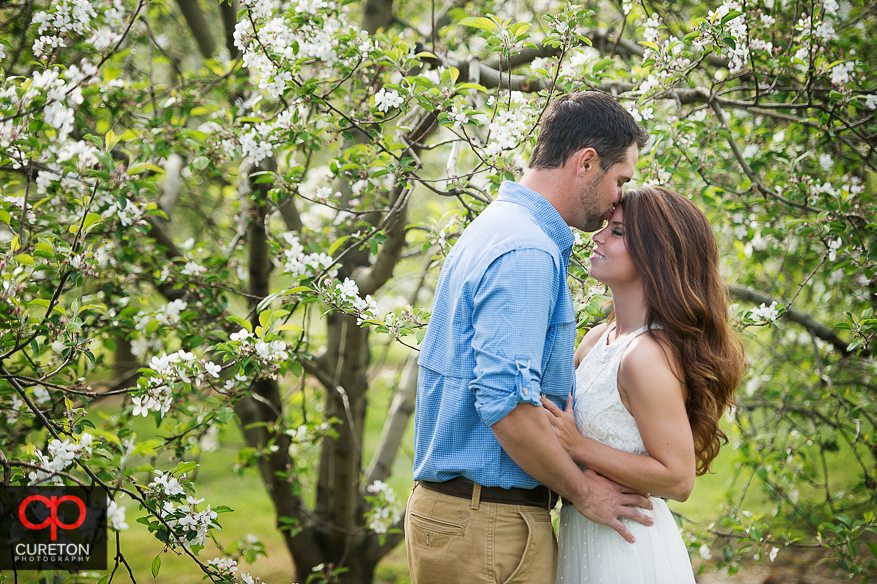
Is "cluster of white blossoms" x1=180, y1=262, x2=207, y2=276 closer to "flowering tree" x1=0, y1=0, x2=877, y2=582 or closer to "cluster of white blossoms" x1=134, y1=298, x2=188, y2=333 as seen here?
"flowering tree" x1=0, y1=0, x2=877, y2=582

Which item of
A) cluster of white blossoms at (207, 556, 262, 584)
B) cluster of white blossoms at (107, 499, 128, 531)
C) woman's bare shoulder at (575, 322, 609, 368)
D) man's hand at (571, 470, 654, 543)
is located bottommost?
→ cluster of white blossoms at (207, 556, 262, 584)

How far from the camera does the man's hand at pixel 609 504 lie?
69.9 inches

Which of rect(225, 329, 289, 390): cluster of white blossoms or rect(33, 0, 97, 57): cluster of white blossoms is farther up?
rect(33, 0, 97, 57): cluster of white blossoms

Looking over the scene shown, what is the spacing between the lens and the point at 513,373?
58.7 inches

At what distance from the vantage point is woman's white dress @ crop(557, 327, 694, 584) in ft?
6.05

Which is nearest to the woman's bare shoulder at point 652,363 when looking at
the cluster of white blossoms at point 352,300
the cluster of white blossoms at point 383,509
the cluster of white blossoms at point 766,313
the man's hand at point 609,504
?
the man's hand at point 609,504

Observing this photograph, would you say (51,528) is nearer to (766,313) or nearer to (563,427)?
(563,427)

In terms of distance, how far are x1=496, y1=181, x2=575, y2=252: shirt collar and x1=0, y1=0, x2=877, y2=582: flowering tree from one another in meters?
0.53

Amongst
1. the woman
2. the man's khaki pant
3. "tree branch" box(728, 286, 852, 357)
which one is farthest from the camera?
"tree branch" box(728, 286, 852, 357)

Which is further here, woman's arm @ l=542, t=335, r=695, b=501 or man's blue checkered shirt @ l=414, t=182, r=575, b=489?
woman's arm @ l=542, t=335, r=695, b=501

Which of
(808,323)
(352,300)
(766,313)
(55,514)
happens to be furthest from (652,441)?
(808,323)

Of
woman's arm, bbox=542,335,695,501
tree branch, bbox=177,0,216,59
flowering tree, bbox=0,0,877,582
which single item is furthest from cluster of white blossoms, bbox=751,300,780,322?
tree branch, bbox=177,0,216,59

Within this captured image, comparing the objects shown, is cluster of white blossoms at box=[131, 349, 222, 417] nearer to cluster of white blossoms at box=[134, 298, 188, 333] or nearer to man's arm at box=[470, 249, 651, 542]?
cluster of white blossoms at box=[134, 298, 188, 333]

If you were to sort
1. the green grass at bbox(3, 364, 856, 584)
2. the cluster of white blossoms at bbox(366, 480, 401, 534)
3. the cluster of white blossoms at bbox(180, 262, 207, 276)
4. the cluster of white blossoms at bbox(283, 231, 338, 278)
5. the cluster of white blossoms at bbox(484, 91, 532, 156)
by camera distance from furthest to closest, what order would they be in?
the green grass at bbox(3, 364, 856, 584) < the cluster of white blossoms at bbox(366, 480, 401, 534) < the cluster of white blossoms at bbox(180, 262, 207, 276) < the cluster of white blossoms at bbox(283, 231, 338, 278) < the cluster of white blossoms at bbox(484, 91, 532, 156)
